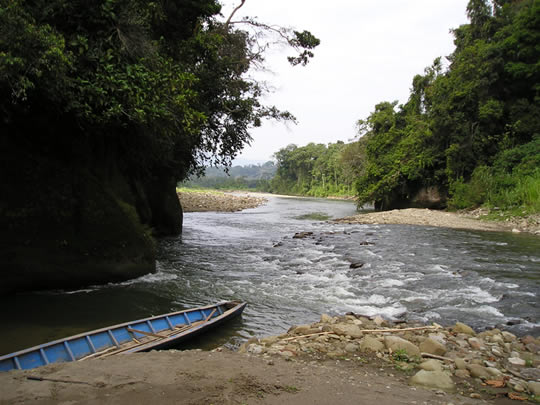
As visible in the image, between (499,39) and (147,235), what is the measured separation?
28493 millimetres

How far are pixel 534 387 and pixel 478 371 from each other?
49 cm

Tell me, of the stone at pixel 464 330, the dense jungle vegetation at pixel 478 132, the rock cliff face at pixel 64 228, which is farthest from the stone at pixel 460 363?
the dense jungle vegetation at pixel 478 132

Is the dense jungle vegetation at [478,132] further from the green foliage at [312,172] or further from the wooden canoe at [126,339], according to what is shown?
the green foliage at [312,172]

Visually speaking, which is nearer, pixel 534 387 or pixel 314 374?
pixel 534 387

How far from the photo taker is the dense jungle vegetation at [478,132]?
2248 centimetres

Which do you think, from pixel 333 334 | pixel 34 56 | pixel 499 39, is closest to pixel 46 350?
pixel 333 334

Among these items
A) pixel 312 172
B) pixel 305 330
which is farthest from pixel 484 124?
pixel 312 172

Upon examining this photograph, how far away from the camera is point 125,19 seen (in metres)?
7.32

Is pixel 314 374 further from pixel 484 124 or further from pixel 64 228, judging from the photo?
pixel 484 124

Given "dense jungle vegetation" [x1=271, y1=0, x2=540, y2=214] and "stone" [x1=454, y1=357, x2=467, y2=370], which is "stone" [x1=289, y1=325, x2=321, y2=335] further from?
"dense jungle vegetation" [x1=271, y1=0, x2=540, y2=214]

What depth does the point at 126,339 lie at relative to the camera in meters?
5.06

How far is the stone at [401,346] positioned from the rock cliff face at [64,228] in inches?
251

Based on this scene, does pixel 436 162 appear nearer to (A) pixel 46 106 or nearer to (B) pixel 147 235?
(B) pixel 147 235

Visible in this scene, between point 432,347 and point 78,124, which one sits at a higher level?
point 78,124
